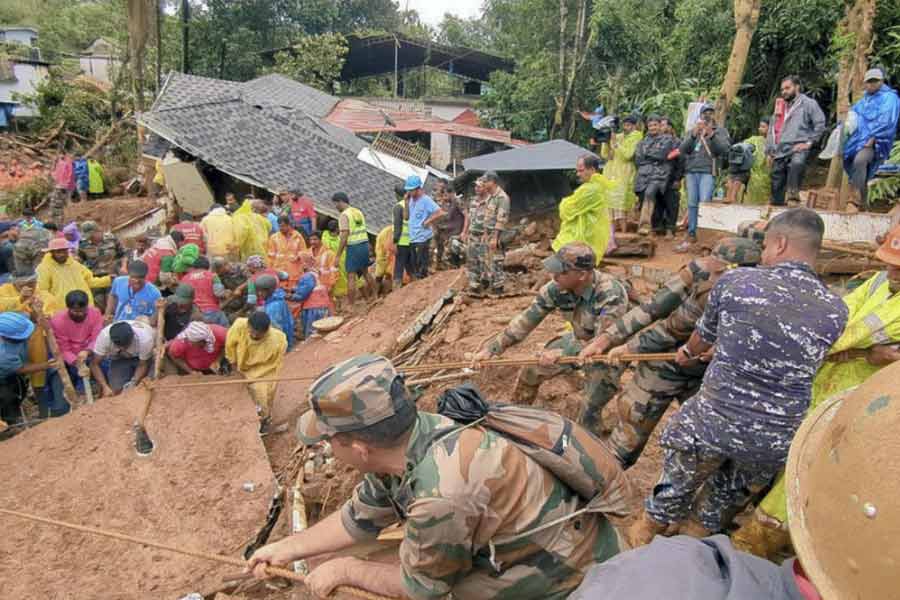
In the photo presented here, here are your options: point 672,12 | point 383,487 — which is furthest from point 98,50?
point 383,487

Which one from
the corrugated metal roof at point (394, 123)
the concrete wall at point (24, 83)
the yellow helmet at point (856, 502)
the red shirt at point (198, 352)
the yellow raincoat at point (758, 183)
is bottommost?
the red shirt at point (198, 352)

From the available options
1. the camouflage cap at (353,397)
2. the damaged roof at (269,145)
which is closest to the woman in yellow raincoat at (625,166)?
the damaged roof at (269,145)

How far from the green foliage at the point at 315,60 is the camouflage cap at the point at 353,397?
2546 cm

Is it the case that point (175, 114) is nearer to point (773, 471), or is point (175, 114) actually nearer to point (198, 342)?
point (198, 342)

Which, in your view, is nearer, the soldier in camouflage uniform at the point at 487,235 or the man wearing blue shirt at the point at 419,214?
the soldier in camouflage uniform at the point at 487,235

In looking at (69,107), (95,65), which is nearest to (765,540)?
(69,107)

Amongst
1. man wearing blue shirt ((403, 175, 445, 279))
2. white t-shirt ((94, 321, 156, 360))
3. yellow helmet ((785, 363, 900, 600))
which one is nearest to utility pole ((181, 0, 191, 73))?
man wearing blue shirt ((403, 175, 445, 279))

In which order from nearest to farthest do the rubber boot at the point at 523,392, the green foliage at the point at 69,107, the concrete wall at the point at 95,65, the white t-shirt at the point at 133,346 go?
the rubber boot at the point at 523,392, the white t-shirt at the point at 133,346, the green foliage at the point at 69,107, the concrete wall at the point at 95,65

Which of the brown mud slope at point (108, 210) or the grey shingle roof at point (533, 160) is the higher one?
the grey shingle roof at point (533, 160)

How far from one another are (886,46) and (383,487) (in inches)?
461

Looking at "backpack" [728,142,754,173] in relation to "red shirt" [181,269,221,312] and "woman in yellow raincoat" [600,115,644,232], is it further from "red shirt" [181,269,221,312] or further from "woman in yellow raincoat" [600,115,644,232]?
"red shirt" [181,269,221,312]

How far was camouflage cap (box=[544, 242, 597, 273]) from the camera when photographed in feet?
13.1

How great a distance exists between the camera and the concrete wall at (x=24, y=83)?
2488 cm

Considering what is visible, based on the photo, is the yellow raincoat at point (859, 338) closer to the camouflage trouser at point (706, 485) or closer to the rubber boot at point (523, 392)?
the camouflage trouser at point (706, 485)
